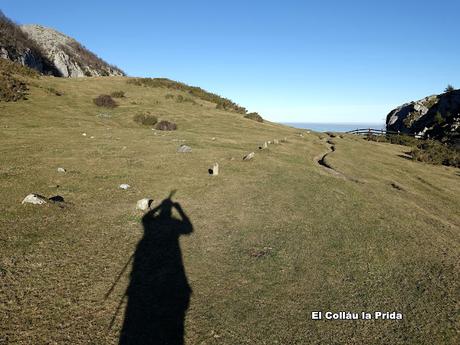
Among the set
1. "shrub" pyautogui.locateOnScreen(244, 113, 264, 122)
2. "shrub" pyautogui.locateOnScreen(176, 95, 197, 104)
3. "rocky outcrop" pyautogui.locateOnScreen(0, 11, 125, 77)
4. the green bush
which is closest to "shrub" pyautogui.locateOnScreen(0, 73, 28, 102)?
"shrub" pyautogui.locateOnScreen(176, 95, 197, 104)

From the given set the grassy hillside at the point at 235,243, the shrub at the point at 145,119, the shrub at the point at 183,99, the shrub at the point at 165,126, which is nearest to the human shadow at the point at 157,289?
the grassy hillside at the point at 235,243

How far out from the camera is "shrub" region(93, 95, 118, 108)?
3738 centimetres

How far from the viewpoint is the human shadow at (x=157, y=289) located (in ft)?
22.4

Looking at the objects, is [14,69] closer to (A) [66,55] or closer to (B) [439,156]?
(B) [439,156]

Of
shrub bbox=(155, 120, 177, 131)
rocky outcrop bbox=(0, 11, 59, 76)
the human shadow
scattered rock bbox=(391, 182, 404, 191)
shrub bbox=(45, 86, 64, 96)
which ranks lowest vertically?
the human shadow

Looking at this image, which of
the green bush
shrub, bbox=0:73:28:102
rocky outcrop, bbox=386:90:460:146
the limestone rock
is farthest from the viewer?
the limestone rock

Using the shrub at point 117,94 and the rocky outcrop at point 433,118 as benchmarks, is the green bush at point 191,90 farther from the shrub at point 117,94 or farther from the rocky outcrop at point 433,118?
the rocky outcrop at point 433,118

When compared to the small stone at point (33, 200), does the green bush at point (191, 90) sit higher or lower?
higher

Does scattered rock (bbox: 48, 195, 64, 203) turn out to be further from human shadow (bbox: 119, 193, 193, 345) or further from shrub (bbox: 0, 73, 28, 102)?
shrub (bbox: 0, 73, 28, 102)

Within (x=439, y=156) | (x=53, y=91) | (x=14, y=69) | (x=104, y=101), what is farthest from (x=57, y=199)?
(x=14, y=69)

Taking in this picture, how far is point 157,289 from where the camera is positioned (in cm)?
830

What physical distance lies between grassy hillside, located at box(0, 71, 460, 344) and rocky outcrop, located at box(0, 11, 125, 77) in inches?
2419

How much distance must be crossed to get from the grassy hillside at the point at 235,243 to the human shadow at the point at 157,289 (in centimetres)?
24

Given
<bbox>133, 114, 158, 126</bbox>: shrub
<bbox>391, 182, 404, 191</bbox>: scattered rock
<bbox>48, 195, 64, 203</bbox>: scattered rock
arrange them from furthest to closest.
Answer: <bbox>133, 114, 158, 126</bbox>: shrub < <bbox>391, 182, 404, 191</bbox>: scattered rock < <bbox>48, 195, 64, 203</bbox>: scattered rock
